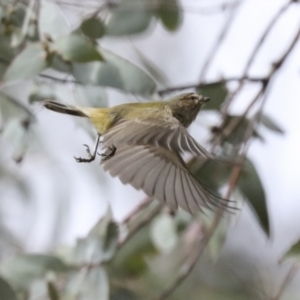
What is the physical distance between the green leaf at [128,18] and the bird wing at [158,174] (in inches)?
11.5

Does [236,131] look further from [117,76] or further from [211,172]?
[117,76]

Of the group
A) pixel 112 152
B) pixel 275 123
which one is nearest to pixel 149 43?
pixel 275 123

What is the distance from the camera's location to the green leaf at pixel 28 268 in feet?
3.74

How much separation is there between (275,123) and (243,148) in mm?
276

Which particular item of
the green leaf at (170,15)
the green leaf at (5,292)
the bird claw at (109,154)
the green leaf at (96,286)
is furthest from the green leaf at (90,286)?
the green leaf at (170,15)

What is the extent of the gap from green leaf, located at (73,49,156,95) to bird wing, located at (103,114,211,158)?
14cm

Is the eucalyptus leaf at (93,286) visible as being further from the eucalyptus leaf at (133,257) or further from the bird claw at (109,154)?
the bird claw at (109,154)

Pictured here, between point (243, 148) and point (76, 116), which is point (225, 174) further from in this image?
point (76, 116)

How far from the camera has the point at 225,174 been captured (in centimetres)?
124

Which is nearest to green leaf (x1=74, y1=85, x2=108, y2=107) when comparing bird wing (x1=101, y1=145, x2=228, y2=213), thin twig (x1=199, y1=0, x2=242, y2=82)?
bird wing (x1=101, y1=145, x2=228, y2=213)

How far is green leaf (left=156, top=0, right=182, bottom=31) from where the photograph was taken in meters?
1.37

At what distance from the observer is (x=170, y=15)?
4.58 feet

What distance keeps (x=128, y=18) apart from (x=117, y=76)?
0.67 ft

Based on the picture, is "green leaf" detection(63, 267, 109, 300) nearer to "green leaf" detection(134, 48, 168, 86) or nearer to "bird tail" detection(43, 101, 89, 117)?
"bird tail" detection(43, 101, 89, 117)
